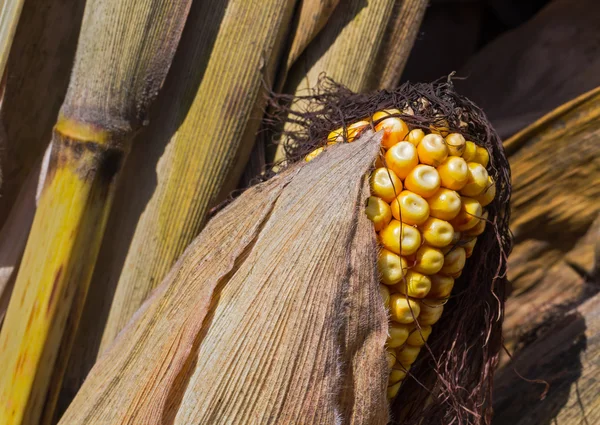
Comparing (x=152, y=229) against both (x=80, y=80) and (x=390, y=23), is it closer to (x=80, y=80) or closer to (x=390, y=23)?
(x=80, y=80)

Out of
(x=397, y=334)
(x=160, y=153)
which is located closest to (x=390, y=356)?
(x=397, y=334)

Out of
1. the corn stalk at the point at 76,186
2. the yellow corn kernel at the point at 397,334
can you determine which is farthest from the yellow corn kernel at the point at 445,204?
the corn stalk at the point at 76,186

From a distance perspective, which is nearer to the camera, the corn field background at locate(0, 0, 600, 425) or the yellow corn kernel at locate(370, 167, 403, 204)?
the yellow corn kernel at locate(370, 167, 403, 204)

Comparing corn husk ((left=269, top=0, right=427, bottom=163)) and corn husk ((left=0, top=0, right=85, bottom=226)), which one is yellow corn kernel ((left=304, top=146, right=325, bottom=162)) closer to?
corn husk ((left=269, top=0, right=427, bottom=163))

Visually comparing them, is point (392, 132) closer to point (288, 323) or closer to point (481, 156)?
point (481, 156)

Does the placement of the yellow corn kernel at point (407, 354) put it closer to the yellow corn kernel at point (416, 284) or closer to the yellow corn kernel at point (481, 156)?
the yellow corn kernel at point (416, 284)

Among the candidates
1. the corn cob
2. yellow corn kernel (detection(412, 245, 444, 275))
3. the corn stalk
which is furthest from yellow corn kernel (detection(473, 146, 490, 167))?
the corn stalk

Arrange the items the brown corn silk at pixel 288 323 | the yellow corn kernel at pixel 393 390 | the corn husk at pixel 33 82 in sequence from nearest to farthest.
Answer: the brown corn silk at pixel 288 323 → the yellow corn kernel at pixel 393 390 → the corn husk at pixel 33 82
